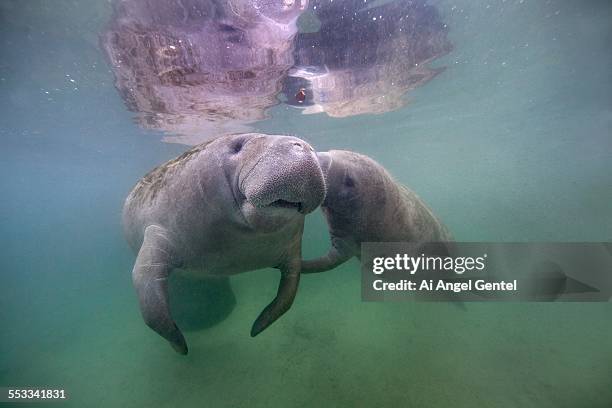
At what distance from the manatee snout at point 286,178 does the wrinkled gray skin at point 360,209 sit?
1329mm

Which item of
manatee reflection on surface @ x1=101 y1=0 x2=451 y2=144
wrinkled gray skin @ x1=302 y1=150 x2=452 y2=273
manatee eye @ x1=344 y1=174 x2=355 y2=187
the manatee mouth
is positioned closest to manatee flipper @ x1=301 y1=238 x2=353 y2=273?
wrinkled gray skin @ x1=302 y1=150 x2=452 y2=273

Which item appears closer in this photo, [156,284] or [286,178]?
[286,178]

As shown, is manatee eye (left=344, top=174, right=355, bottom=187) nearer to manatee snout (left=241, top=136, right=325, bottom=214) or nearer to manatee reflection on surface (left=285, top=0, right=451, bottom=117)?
manatee snout (left=241, top=136, right=325, bottom=214)

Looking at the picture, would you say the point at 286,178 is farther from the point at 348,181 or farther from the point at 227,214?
the point at 348,181

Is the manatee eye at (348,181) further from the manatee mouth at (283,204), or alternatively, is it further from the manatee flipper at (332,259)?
the manatee mouth at (283,204)

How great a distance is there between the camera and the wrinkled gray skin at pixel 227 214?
2.17 meters

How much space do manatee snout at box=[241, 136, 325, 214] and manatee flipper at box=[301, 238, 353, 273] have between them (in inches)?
93.0

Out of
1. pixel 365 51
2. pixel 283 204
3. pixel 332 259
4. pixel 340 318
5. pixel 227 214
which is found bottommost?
pixel 340 318

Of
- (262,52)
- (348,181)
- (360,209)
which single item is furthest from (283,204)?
(262,52)

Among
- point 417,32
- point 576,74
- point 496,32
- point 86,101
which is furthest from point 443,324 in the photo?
point 86,101

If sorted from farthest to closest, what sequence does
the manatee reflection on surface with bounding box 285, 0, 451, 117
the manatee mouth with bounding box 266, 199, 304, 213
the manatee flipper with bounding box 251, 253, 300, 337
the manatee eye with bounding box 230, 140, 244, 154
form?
the manatee reflection on surface with bounding box 285, 0, 451, 117
the manatee flipper with bounding box 251, 253, 300, 337
the manatee eye with bounding box 230, 140, 244, 154
the manatee mouth with bounding box 266, 199, 304, 213

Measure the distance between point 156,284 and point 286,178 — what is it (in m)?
1.92

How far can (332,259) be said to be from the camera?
4.69m

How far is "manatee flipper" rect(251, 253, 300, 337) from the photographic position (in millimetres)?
3973
